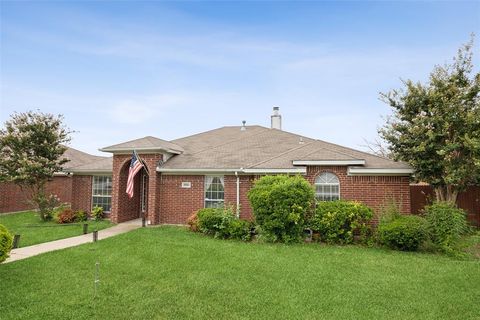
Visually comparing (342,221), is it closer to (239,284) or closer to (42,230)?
(239,284)

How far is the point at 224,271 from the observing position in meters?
7.05

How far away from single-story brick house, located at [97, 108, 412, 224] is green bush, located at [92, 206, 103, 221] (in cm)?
136

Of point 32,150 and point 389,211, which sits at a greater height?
point 32,150

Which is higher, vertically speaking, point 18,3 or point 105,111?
point 18,3

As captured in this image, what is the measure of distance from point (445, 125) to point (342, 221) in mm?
5151

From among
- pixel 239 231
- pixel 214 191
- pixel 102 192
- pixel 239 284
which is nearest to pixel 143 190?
pixel 102 192

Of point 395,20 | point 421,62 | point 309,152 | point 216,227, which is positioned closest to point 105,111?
point 216,227

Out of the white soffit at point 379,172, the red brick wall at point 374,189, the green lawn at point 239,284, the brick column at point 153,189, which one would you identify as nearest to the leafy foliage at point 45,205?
the brick column at point 153,189

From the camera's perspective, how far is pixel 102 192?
1578cm

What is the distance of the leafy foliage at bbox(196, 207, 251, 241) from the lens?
10758mm

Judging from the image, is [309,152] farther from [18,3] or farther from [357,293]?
[18,3]

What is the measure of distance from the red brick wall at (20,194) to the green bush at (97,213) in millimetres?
5566

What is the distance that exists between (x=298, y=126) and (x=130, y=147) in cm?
1744

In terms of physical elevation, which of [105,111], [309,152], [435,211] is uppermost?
[105,111]
